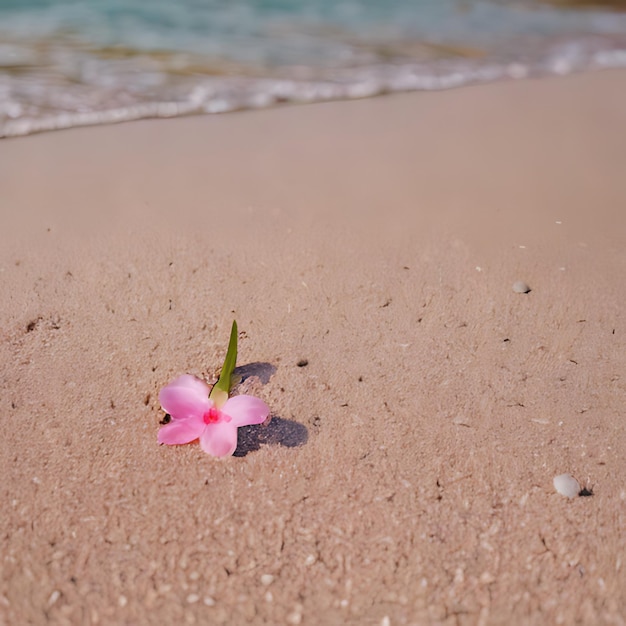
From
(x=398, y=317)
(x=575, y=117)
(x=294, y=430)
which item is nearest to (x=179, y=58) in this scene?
(x=575, y=117)

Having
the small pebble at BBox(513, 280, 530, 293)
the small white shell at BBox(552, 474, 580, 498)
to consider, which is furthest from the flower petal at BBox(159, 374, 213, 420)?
the small pebble at BBox(513, 280, 530, 293)


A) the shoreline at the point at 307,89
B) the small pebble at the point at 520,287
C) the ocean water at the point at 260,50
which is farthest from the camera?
the ocean water at the point at 260,50

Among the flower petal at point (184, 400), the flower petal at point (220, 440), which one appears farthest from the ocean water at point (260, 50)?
the flower petal at point (220, 440)

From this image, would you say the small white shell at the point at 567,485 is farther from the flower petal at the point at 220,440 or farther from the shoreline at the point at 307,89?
the shoreline at the point at 307,89

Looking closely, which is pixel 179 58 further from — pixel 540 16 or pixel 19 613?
pixel 19 613

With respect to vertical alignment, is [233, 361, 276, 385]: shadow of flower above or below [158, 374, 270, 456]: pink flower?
A: below

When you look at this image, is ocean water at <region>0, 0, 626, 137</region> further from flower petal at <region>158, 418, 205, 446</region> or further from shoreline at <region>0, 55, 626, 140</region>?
flower petal at <region>158, 418, 205, 446</region>

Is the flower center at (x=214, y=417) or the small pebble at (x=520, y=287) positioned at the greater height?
the flower center at (x=214, y=417)
